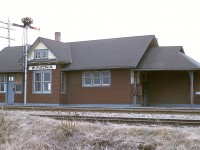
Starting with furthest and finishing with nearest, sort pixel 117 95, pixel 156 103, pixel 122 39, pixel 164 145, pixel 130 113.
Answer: pixel 122 39 → pixel 156 103 → pixel 117 95 → pixel 130 113 → pixel 164 145

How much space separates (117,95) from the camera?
989 inches

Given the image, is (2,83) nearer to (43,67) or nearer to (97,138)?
(43,67)

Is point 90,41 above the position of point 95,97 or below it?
above

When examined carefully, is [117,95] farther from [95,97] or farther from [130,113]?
[130,113]

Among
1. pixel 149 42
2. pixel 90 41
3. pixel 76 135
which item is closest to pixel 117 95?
pixel 149 42

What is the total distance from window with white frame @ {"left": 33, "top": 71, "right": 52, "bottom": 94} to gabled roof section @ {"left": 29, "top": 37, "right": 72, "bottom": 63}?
5.11 feet

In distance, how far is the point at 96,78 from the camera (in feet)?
86.6

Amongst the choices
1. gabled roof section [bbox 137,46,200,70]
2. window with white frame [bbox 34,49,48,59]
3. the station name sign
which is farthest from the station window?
gabled roof section [bbox 137,46,200,70]

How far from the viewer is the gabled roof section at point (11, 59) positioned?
29758 mm

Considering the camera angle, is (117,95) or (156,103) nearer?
(117,95)

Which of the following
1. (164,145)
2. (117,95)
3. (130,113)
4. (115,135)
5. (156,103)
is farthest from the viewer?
(156,103)

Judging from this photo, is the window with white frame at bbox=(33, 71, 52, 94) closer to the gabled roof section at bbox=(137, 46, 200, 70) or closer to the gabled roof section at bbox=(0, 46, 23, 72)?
the gabled roof section at bbox=(0, 46, 23, 72)

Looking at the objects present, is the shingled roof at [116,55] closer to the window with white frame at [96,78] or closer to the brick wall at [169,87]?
the window with white frame at [96,78]

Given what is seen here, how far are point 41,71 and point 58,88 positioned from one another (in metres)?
2.37
